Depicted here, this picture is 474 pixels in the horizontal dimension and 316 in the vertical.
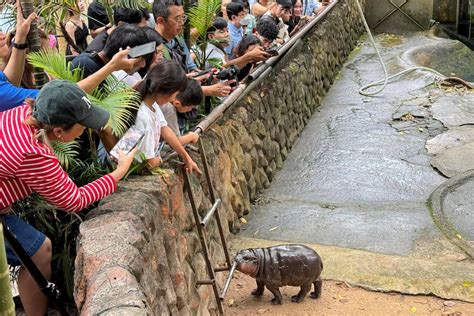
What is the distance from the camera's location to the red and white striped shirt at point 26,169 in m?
2.55

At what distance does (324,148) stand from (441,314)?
155 inches

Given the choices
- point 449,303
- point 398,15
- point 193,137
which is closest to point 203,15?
point 193,137

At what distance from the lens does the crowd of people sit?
102 inches

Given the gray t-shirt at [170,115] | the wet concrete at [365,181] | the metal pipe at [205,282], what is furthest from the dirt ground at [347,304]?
the gray t-shirt at [170,115]

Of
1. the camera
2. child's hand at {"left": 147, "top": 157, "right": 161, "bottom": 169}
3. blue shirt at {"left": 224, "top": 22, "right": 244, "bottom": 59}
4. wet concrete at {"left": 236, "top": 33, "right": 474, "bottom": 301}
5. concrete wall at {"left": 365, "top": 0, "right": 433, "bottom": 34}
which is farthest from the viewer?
concrete wall at {"left": 365, "top": 0, "right": 433, "bottom": 34}

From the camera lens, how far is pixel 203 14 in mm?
5242

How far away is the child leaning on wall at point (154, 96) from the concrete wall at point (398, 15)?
45.0 feet

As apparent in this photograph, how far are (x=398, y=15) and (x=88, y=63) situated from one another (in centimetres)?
1393

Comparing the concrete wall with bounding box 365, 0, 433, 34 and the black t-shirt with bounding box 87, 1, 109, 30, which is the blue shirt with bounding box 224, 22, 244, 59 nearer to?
the black t-shirt with bounding box 87, 1, 109, 30

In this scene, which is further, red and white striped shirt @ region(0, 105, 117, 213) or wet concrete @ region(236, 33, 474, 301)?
wet concrete @ region(236, 33, 474, 301)

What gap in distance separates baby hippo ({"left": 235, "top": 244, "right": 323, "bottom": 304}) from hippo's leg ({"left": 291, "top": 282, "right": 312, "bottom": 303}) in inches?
1.5

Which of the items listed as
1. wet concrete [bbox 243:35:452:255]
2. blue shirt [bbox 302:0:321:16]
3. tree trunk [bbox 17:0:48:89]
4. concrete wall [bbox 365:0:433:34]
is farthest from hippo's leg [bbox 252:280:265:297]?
concrete wall [bbox 365:0:433:34]

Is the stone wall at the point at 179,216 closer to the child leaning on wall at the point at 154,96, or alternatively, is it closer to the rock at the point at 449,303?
the child leaning on wall at the point at 154,96

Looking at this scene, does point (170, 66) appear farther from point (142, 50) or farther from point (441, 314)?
point (441, 314)
